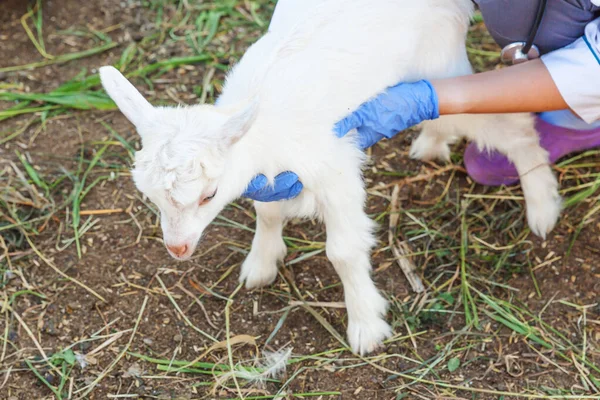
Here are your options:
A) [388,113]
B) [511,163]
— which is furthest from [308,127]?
[511,163]

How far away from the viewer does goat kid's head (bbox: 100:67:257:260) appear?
7.32 feet

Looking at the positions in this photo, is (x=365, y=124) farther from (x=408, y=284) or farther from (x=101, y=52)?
(x=101, y=52)

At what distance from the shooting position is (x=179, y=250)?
2428 millimetres

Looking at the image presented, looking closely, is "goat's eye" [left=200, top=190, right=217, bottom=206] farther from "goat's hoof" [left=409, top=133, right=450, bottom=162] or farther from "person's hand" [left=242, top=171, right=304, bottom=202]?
"goat's hoof" [left=409, top=133, right=450, bottom=162]

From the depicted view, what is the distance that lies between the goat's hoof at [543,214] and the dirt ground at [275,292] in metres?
0.05

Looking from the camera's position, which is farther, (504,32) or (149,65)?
(149,65)

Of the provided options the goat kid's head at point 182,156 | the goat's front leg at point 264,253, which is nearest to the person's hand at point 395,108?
the goat's front leg at point 264,253

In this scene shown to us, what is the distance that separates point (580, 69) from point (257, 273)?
5.04ft

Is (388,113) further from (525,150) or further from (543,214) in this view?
(543,214)

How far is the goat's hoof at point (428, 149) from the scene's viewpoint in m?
3.76

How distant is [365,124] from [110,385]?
4.70 ft

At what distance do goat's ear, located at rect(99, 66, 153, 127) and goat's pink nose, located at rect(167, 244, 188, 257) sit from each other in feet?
1.32

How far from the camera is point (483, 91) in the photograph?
2951 millimetres

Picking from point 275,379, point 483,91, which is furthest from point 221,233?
point 483,91
